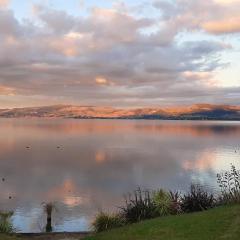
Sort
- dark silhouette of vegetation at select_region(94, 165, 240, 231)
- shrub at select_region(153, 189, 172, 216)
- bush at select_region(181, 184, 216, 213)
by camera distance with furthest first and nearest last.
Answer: bush at select_region(181, 184, 216, 213) < shrub at select_region(153, 189, 172, 216) < dark silhouette of vegetation at select_region(94, 165, 240, 231)

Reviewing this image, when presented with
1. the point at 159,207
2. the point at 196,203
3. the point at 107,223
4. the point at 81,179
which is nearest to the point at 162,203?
the point at 159,207

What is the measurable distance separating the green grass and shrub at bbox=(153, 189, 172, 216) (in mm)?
2357

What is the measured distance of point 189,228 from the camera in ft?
49.3

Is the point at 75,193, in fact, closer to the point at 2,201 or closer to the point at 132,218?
the point at 2,201

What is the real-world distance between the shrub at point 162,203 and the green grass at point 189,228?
7.73ft

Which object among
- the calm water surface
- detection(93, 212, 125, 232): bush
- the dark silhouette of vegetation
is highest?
Result: the dark silhouette of vegetation

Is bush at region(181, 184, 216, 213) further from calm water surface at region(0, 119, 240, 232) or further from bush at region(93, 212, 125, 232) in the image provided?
calm water surface at region(0, 119, 240, 232)

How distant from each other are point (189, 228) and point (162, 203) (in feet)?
15.5

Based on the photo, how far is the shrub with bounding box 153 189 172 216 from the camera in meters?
19.4

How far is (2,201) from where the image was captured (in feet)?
121

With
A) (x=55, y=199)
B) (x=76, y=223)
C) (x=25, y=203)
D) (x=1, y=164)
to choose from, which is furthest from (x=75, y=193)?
(x=1, y=164)

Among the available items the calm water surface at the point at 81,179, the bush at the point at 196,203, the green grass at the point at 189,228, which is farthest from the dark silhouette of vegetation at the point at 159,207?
the calm water surface at the point at 81,179

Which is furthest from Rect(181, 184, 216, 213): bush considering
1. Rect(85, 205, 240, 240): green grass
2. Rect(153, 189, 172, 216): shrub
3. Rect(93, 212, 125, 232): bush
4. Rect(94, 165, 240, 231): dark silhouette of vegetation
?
Rect(93, 212, 125, 232): bush

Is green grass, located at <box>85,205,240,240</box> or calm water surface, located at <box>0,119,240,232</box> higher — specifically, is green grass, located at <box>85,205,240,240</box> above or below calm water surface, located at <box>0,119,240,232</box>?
above
